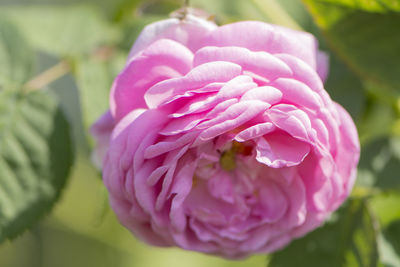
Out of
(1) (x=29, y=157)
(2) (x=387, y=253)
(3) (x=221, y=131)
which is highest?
(3) (x=221, y=131)

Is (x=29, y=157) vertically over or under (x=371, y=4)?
under

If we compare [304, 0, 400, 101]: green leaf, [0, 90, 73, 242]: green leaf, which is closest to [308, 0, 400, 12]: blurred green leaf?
[304, 0, 400, 101]: green leaf

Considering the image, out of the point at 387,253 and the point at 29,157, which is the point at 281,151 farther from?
the point at 29,157

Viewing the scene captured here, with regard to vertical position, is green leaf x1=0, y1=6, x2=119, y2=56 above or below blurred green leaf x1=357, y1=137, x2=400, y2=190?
above

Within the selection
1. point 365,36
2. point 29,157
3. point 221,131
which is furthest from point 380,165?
point 29,157

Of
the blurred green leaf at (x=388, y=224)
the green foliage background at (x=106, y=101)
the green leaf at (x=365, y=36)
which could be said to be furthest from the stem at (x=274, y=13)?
the blurred green leaf at (x=388, y=224)

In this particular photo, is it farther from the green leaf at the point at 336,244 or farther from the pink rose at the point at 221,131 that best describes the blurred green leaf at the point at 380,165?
the pink rose at the point at 221,131

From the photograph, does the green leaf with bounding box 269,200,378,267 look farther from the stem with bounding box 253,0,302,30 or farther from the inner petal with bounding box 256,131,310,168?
the stem with bounding box 253,0,302,30
